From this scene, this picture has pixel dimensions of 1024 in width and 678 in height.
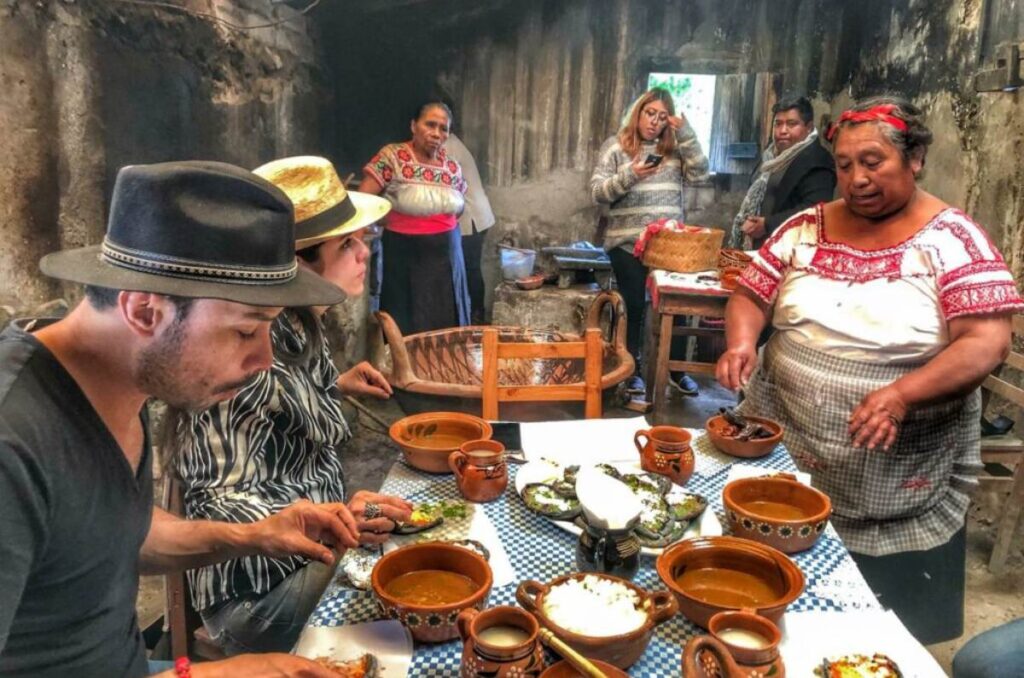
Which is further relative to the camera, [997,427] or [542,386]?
[997,427]

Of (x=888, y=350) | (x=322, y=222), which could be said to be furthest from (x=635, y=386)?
(x=322, y=222)

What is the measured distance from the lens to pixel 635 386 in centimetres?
555

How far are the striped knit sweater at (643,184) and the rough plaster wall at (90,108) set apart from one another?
2.37m

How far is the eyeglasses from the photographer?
16.3 feet

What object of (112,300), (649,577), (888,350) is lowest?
(649,577)

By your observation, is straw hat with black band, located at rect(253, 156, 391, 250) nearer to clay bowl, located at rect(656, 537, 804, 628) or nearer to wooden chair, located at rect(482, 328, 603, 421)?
wooden chair, located at rect(482, 328, 603, 421)

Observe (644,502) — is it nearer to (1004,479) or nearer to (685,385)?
(1004,479)

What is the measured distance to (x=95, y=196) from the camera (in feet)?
10.4

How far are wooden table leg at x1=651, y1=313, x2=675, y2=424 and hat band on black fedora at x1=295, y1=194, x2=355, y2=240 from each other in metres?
2.58

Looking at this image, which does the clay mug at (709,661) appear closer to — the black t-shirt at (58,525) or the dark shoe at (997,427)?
the black t-shirt at (58,525)

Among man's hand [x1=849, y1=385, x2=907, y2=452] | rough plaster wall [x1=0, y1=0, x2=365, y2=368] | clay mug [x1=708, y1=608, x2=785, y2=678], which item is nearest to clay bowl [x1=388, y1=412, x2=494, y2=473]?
clay mug [x1=708, y1=608, x2=785, y2=678]

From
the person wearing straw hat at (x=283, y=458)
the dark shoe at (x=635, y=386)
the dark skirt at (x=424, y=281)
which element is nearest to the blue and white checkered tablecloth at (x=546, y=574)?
the person wearing straw hat at (x=283, y=458)

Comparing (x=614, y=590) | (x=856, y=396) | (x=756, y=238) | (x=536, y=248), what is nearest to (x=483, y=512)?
(x=614, y=590)

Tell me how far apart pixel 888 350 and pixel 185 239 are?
2044 mm
